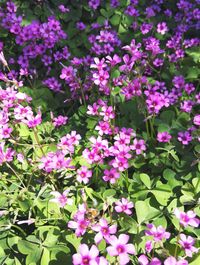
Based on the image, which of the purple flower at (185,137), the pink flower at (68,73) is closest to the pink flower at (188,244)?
the purple flower at (185,137)

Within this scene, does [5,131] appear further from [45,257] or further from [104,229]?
[104,229]

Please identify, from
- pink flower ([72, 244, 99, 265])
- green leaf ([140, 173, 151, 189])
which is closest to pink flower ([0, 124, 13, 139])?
green leaf ([140, 173, 151, 189])

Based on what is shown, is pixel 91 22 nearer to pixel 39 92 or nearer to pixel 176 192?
pixel 39 92

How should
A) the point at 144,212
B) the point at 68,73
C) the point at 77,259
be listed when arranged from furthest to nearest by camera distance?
the point at 68,73, the point at 144,212, the point at 77,259

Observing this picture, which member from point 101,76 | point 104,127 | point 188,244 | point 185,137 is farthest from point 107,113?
point 188,244

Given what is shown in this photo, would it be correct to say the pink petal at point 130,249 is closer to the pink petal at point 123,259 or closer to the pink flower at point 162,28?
the pink petal at point 123,259

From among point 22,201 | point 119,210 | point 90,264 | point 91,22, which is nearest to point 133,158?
point 119,210

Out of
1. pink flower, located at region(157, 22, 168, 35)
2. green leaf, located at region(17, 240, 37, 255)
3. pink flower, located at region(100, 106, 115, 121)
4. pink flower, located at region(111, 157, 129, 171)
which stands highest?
pink flower, located at region(157, 22, 168, 35)

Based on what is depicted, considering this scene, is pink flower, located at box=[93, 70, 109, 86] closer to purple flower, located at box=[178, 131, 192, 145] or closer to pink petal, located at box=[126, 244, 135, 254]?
purple flower, located at box=[178, 131, 192, 145]

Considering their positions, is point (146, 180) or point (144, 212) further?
point (146, 180)
